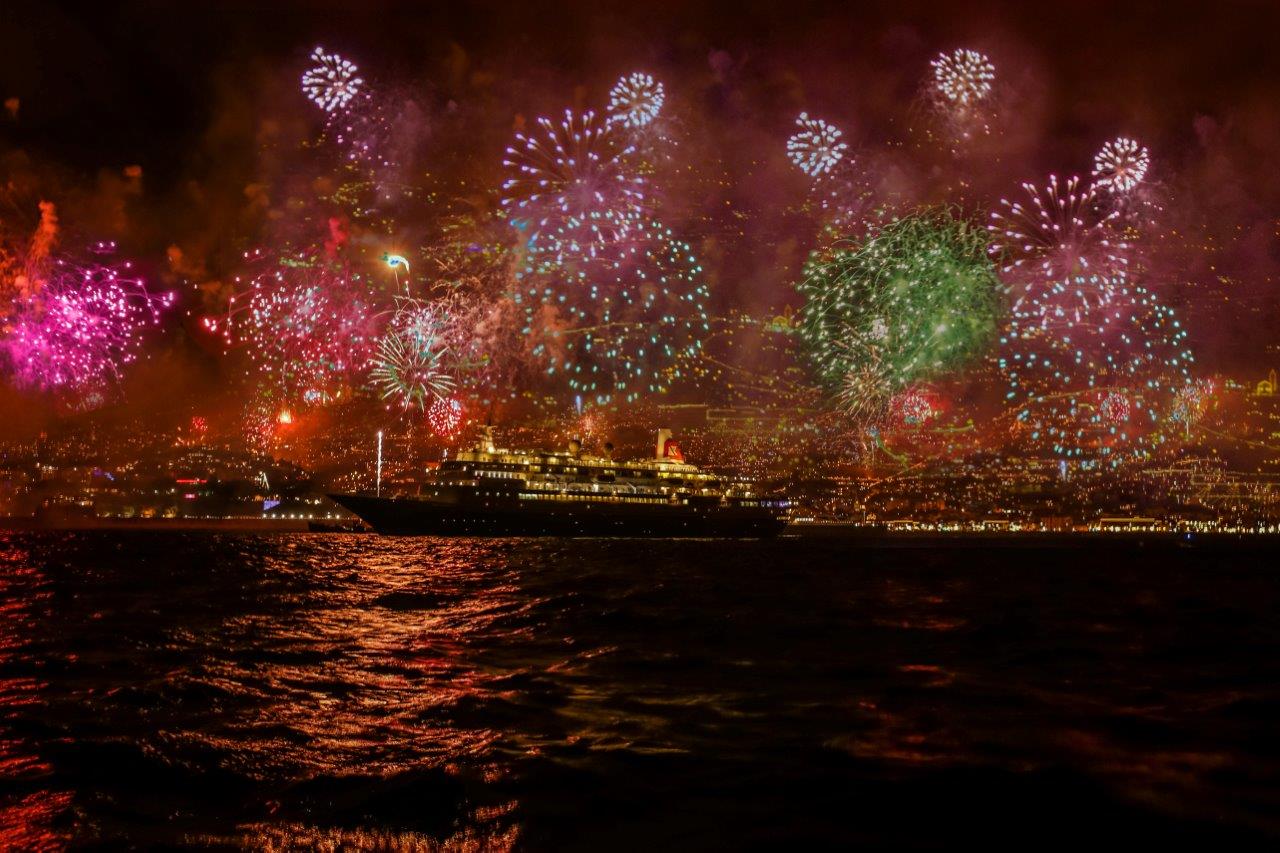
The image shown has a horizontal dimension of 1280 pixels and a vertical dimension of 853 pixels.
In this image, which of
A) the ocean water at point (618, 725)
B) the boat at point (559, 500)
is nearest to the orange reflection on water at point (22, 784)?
the ocean water at point (618, 725)

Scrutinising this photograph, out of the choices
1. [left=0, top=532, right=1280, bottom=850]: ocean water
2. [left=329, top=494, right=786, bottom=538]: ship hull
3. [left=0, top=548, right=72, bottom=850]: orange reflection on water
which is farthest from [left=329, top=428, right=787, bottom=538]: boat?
[left=0, top=548, right=72, bottom=850]: orange reflection on water

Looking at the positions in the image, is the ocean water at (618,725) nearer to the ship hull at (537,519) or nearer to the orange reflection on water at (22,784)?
the orange reflection on water at (22,784)

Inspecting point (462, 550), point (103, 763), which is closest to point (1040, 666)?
point (103, 763)

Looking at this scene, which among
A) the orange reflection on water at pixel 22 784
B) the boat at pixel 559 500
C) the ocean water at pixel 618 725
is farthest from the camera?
the boat at pixel 559 500

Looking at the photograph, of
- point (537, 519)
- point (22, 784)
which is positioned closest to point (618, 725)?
point (22, 784)

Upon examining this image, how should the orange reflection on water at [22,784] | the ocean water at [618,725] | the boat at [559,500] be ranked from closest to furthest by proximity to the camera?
the orange reflection on water at [22,784] < the ocean water at [618,725] < the boat at [559,500]

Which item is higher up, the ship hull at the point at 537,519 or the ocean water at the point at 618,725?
the ocean water at the point at 618,725

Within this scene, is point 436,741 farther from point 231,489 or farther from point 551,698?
point 231,489
